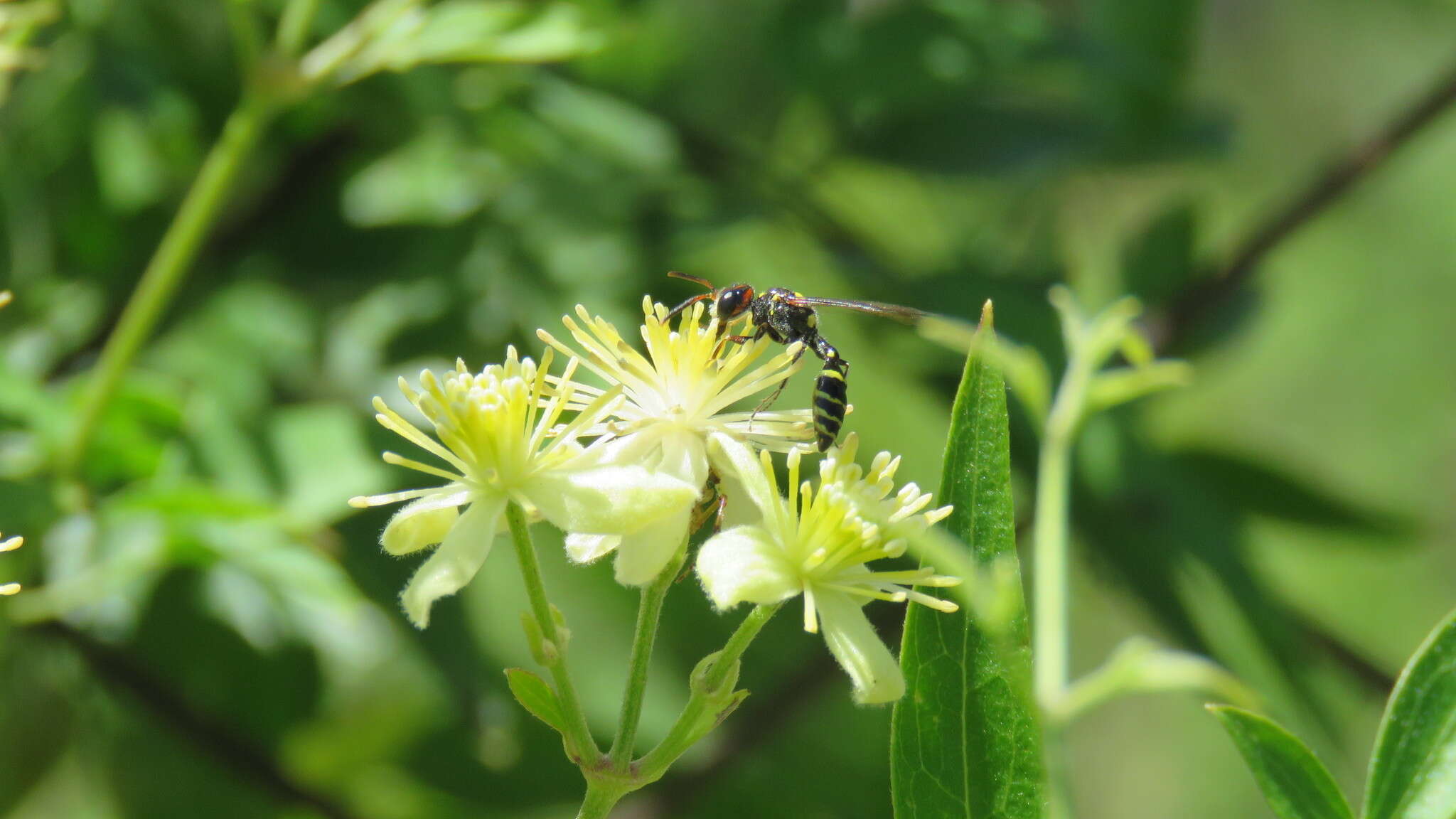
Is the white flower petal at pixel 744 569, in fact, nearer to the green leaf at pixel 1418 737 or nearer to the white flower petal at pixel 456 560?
the white flower petal at pixel 456 560

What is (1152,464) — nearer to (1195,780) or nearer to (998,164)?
(998,164)

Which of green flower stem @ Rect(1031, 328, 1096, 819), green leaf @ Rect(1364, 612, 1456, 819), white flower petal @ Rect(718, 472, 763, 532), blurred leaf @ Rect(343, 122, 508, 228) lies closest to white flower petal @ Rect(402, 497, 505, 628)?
white flower petal @ Rect(718, 472, 763, 532)

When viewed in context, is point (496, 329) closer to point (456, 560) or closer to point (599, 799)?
point (456, 560)

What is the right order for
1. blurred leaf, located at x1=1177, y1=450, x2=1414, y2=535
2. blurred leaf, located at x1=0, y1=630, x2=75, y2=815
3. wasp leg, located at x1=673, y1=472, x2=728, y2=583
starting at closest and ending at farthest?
wasp leg, located at x1=673, y1=472, x2=728, y2=583 → blurred leaf, located at x1=0, y1=630, x2=75, y2=815 → blurred leaf, located at x1=1177, y1=450, x2=1414, y2=535

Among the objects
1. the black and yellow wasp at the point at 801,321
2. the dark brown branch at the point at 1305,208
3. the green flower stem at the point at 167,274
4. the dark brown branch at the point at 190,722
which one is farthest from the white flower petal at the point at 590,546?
the dark brown branch at the point at 1305,208

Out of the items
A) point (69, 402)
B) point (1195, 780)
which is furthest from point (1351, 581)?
point (69, 402)

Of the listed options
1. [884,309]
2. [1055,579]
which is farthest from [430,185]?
[1055,579]

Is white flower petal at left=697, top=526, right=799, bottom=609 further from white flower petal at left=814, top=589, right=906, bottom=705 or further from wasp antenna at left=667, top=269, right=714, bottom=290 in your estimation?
wasp antenna at left=667, top=269, right=714, bottom=290
